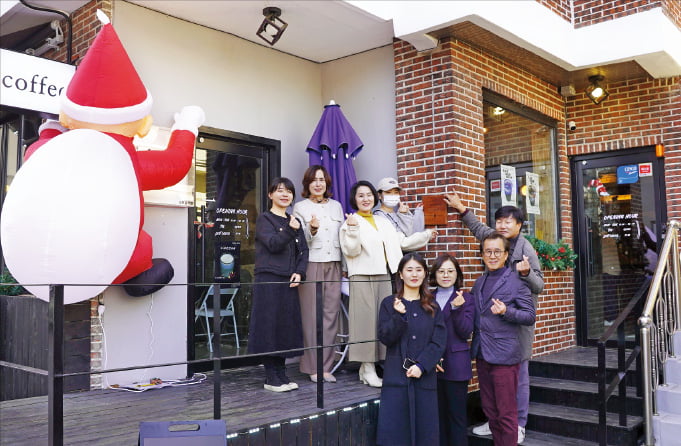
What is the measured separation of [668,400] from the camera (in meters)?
4.64

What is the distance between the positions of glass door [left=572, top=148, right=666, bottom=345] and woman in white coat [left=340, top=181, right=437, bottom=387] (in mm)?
2949

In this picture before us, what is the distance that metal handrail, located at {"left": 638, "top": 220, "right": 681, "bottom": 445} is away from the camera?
4.36m

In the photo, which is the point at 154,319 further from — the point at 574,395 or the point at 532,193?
the point at 532,193

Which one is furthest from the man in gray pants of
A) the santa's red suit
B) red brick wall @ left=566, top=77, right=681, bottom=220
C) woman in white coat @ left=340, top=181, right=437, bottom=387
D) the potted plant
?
red brick wall @ left=566, top=77, right=681, bottom=220

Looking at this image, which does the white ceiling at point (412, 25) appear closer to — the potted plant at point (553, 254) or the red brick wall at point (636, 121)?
the red brick wall at point (636, 121)

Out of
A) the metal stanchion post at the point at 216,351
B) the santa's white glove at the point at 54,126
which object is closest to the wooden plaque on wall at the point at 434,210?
the metal stanchion post at the point at 216,351

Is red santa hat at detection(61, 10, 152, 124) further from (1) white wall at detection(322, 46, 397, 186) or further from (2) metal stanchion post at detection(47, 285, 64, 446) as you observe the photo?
(1) white wall at detection(322, 46, 397, 186)

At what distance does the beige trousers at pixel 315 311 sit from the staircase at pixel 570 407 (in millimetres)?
1291

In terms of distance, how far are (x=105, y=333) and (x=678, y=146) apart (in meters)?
5.66

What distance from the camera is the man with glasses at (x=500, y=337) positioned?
403cm

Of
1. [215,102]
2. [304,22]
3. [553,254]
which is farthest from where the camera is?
[553,254]

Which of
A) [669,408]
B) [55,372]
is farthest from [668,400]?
[55,372]

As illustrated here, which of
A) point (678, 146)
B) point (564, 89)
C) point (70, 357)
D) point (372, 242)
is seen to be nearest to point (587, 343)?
point (678, 146)

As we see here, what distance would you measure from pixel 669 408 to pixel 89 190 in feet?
14.4
